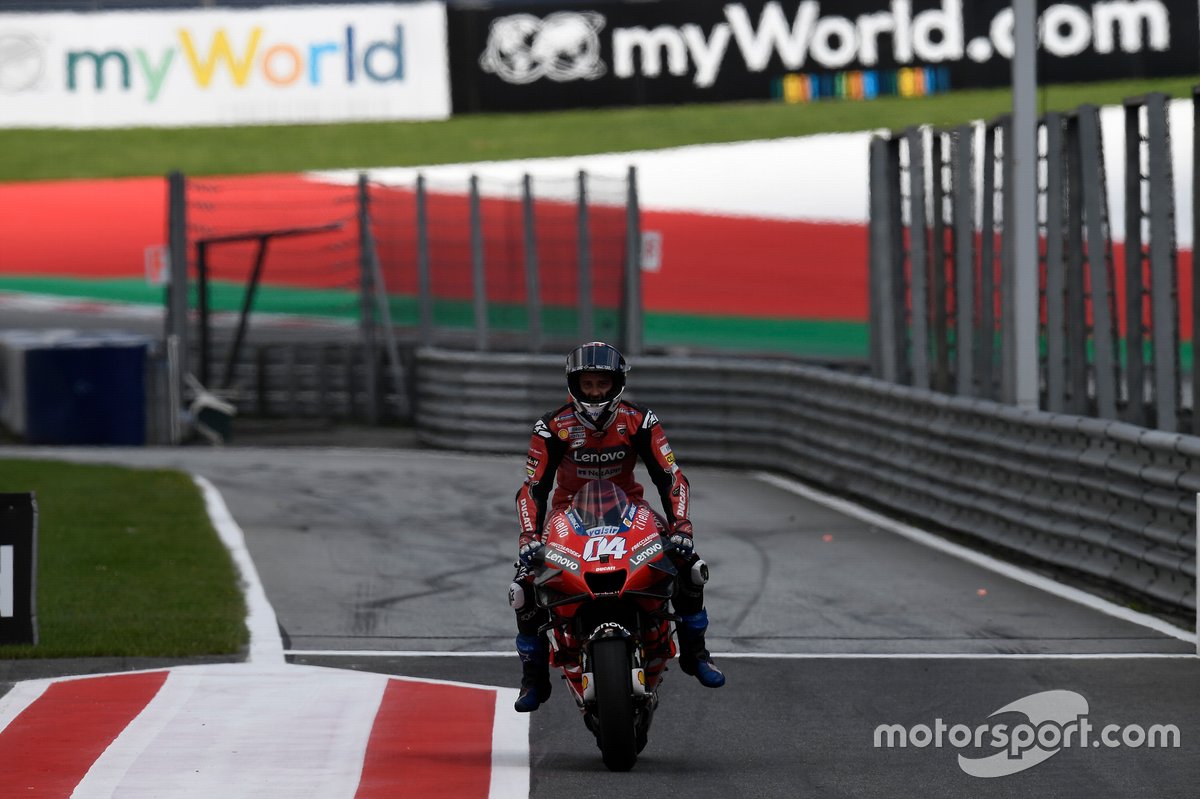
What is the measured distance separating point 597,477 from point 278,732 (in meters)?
1.78

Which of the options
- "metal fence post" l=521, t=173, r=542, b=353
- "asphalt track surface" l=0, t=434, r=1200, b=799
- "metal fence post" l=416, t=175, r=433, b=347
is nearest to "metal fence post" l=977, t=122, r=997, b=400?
"asphalt track surface" l=0, t=434, r=1200, b=799

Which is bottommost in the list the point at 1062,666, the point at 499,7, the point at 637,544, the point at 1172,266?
the point at 1062,666

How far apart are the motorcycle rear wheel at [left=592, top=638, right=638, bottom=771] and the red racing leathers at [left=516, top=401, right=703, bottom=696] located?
0.72m

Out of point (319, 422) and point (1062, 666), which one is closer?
point (1062, 666)

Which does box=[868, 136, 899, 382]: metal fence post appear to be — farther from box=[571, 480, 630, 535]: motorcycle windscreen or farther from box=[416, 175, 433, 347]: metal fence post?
box=[571, 480, 630, 535]: motorcycle windscreen

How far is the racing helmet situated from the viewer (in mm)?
9008

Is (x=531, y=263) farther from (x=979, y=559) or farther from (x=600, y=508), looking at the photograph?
(x=600, y=508)

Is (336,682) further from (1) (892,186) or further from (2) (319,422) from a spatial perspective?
(2) (319,422)

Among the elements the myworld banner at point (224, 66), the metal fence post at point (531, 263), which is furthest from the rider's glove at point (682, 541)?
the myworld banner at point (224, 66)

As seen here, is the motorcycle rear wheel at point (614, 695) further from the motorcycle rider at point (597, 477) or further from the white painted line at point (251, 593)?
the white painted line at point (251, 593)

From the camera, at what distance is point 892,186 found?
64.6 feet

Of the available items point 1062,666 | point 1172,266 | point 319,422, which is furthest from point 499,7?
point 1062,666

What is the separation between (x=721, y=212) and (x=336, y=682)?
29299 millimetres

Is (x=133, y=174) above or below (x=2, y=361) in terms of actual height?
above
